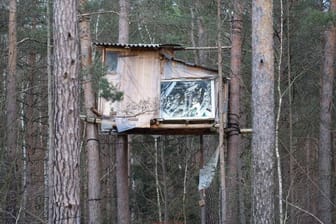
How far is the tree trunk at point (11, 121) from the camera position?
10.6 m

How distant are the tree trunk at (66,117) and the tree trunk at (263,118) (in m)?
3.48

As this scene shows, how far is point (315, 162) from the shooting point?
17234 mm

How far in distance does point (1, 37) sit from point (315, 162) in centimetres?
1022

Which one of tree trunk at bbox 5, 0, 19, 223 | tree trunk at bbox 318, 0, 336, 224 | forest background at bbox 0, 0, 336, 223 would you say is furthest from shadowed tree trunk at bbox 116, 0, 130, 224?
tree trunk at bbox 318, 0, 336, 224

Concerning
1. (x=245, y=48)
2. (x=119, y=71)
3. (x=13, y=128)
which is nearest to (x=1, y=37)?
(x=13, y=128)

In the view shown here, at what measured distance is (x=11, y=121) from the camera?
12055 mm

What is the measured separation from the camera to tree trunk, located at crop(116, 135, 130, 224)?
40.4ft

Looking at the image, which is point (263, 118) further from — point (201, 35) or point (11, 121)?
point (201, 35)

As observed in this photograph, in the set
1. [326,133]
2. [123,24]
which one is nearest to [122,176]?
[123,24]

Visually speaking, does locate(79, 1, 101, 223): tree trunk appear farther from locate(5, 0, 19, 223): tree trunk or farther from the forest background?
locate(5, 0, 19, 223): tree trunk

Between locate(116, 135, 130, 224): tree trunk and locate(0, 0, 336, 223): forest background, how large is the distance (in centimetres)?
159

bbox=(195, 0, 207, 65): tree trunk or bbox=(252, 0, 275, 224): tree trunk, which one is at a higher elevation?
bbox=(195, 0, 207, 65): tree trunk

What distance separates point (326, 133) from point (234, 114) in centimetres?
352

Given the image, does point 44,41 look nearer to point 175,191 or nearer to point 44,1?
point 44,1
